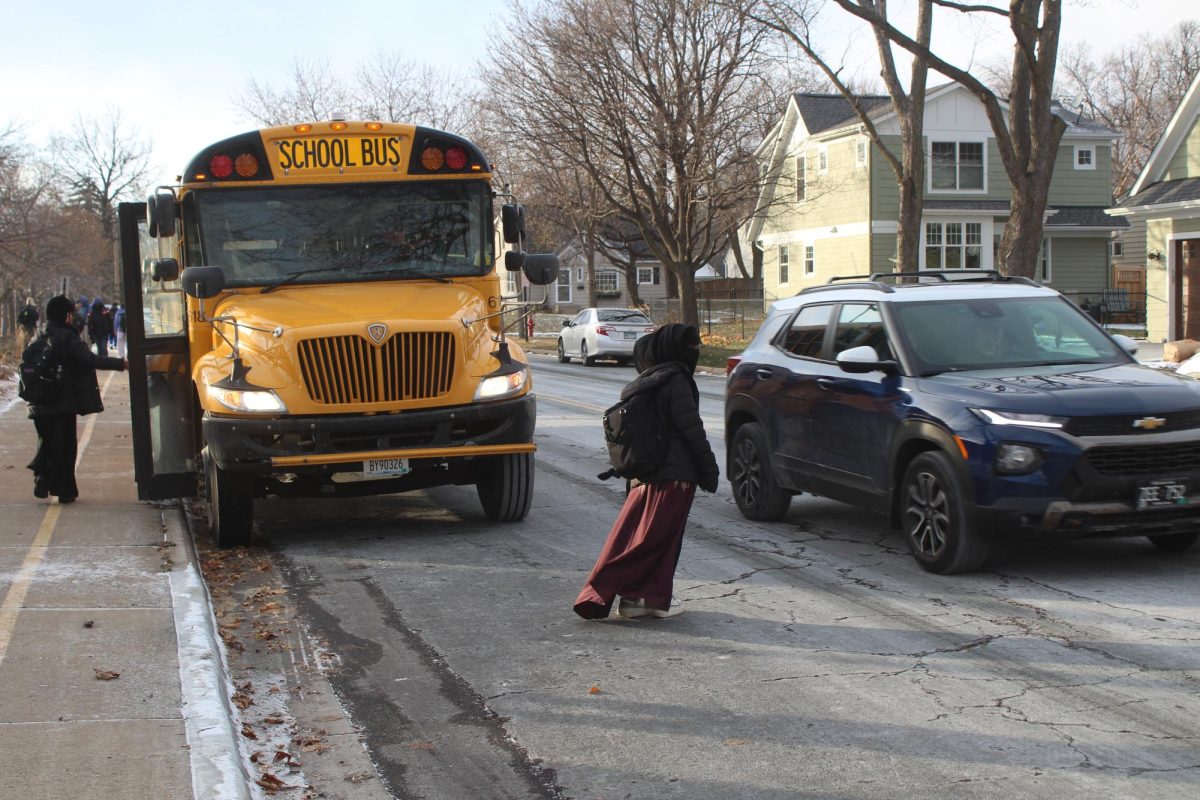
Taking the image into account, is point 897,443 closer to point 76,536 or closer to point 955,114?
point 76,536

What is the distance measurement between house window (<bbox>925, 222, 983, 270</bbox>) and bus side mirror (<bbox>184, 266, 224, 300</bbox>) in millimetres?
36493

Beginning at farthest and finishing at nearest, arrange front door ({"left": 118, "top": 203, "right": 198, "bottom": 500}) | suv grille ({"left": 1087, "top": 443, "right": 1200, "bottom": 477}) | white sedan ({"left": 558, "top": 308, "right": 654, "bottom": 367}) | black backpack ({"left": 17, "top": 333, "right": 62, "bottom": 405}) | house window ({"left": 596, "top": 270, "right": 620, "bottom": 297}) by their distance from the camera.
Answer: house window ({"left": 596, "top": 270, "right": 620, "bottom": 297}) < white sedan ({"left": 558, "top": 308, "right": 654, "bottom": 367}) < black backpack ({"left": 17, "top": 333, "right": 62, "bottom": 405}) < front door ({"left": 118, "top": 203, "right": 198, "bottom": 500}) < suv grille ({"left": 1087, "top": 443, "right": 1200, "bottom": 477})

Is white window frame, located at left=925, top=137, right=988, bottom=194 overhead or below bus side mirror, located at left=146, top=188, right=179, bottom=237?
overhead

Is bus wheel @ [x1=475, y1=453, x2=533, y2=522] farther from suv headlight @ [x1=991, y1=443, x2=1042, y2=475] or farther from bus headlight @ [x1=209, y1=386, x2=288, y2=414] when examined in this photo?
suv headlight @ [x1=991, y1=443, x2=1042, y2=475]

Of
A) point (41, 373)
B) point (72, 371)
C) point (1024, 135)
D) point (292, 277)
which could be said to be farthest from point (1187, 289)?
A: point (41, 373)

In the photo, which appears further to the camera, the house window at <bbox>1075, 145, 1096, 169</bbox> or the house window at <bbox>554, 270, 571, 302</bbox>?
the house window at <bbox>554, 270, 571, 302</bbox>

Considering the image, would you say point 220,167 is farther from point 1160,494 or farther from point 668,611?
point 1160,494

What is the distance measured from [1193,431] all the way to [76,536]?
25.1 feet

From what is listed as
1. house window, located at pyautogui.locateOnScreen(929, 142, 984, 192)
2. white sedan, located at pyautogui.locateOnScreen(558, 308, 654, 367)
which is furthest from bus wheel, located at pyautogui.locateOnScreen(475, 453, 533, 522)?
house window, located at pyautogui.locateOnScreen(929, 142, 984, 192)

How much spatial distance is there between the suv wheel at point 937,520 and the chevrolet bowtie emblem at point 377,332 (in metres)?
3.73

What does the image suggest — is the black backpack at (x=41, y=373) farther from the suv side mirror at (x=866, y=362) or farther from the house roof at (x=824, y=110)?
A: the house roof at (x=824, y=110)

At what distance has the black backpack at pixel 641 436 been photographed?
6859 millimetres

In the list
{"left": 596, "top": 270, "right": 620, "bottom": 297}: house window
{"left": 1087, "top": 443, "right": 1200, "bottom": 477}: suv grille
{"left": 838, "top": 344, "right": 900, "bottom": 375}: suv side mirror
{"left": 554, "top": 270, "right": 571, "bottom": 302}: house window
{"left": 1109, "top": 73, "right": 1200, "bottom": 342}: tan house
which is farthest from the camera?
{"left": 554, "top": 270, "right": 571, "bottom": 302}: house window

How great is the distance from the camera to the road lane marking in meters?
6.74
